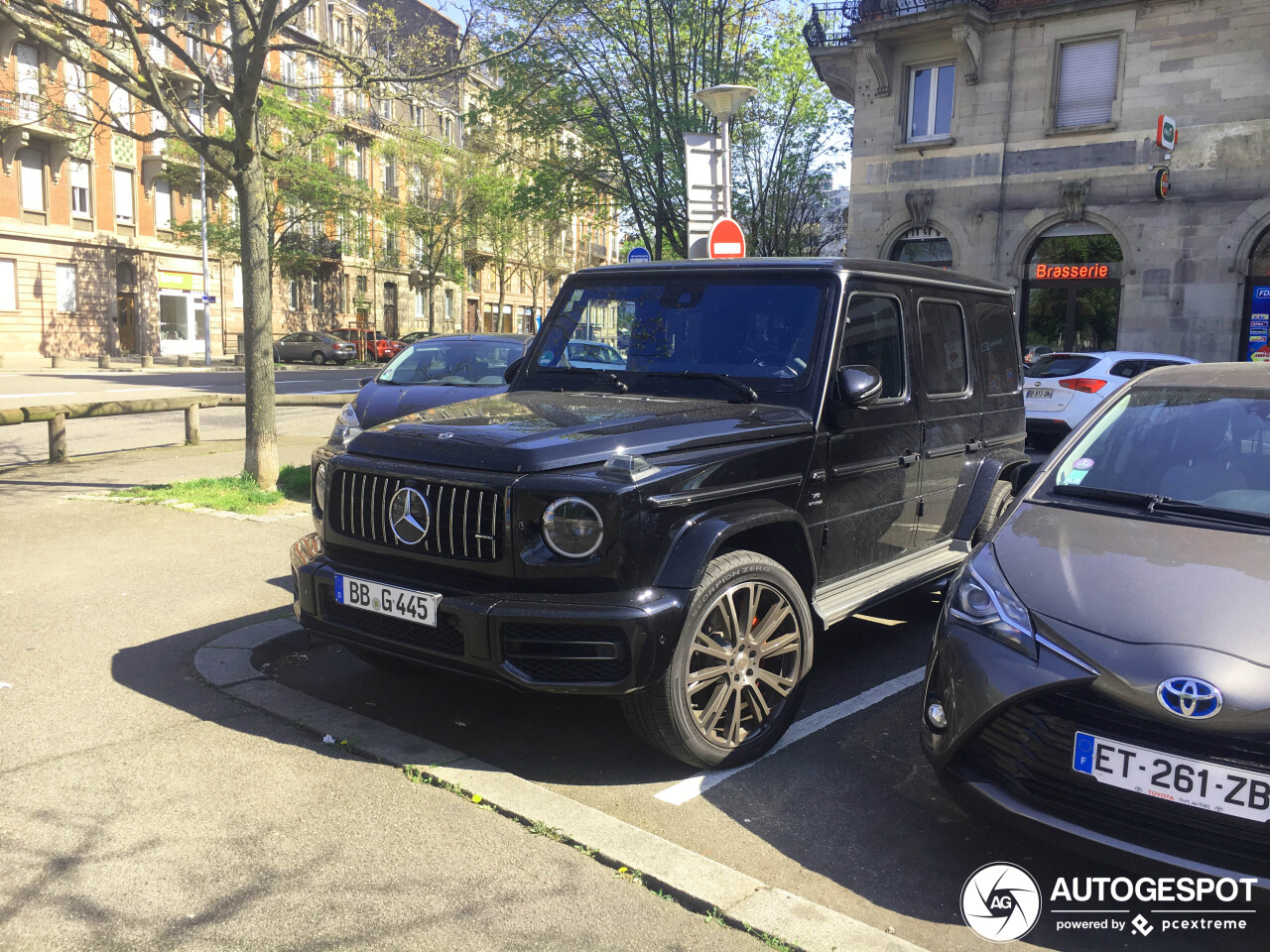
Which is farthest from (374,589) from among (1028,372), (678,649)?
(1028,372)

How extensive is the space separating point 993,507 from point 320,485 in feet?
11.9

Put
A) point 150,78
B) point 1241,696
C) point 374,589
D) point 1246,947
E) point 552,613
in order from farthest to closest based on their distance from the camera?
point 150,78, point 374,589, point 552,613, point 1246,947, point 1241,696

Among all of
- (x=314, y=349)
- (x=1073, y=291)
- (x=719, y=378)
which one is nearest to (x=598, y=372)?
(x=719, y=378)

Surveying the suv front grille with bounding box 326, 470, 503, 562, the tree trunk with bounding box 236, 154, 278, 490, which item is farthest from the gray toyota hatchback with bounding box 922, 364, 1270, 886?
the tree trunk with bounding box 236, 154, 278, 490

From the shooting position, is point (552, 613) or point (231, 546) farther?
point (231, 546)

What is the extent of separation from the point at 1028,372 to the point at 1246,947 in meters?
12.5

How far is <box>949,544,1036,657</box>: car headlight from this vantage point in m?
3.08

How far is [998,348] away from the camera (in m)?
6.14

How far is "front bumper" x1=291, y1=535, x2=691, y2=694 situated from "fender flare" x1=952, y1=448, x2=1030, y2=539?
6.69 ft

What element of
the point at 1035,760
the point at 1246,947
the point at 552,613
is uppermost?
the point at 552,613

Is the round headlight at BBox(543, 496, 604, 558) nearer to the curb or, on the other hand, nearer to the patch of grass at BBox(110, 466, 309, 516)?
the curb

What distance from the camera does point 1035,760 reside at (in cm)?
297

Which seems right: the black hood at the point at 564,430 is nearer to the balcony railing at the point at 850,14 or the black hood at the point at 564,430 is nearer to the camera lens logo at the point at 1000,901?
the camera lens logo at the point at 1000,901

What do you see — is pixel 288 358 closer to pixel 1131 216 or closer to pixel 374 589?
pixel 1131 216
